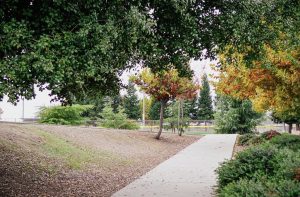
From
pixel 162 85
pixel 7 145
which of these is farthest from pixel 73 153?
pixel 162 85

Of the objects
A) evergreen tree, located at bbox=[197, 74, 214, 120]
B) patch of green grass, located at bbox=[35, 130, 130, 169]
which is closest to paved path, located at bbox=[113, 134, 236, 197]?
patch of green grass, located at bbox=[35, 130, 130, 169]

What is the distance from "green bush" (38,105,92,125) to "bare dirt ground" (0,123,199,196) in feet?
17.0

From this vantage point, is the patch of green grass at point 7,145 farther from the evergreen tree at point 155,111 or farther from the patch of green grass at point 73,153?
the evergreen tree at point 155,111

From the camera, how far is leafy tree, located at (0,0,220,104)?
597 centimetres

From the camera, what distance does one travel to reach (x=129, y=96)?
60156mm

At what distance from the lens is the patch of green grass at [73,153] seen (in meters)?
14.0

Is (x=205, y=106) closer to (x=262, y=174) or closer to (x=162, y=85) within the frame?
(x=162, y=85)

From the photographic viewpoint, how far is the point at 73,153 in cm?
1509

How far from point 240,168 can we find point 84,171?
5993mm

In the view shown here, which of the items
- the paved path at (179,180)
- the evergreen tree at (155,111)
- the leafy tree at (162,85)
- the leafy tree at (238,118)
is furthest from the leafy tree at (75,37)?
the evergreen tree at (155,111)

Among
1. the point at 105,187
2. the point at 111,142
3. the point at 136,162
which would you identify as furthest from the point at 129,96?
the point at 105,187

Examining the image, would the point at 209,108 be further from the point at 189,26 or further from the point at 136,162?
the point at 189,26

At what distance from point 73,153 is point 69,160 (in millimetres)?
1295

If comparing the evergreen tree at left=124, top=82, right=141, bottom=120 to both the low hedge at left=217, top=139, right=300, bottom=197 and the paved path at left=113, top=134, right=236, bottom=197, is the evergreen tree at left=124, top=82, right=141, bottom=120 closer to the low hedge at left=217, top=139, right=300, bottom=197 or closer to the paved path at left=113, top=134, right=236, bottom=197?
the paved path at left=113, top=134, right=236, bottom=197
